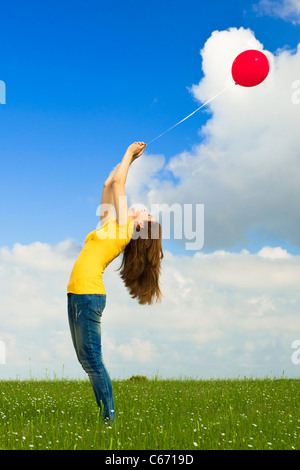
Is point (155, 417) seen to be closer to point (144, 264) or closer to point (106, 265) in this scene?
point (144, 264)

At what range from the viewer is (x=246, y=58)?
760 centimetres

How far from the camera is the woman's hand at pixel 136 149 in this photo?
657 centimetres

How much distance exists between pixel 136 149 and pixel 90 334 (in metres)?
2.46

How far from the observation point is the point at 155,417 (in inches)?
291

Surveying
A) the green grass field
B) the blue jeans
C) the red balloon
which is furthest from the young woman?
the red balloon

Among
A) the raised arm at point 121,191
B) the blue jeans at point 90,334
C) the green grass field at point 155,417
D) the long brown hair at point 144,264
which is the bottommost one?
the green grass field at point 155,417

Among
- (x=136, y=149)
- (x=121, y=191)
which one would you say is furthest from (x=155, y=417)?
(x=136, y=149)

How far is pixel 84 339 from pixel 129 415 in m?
2.30

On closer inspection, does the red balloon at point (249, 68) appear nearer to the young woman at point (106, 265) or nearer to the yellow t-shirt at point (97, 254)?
the young woman at point (106, 265)

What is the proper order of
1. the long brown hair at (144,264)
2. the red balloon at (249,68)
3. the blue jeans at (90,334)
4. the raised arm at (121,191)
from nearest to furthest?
the blue jeans at (90,334) → the raised arm at (121,191) → the long brown hair at (144,264) → the red balloon at (249,68)

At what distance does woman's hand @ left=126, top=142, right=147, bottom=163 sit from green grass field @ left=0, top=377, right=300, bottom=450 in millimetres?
3457

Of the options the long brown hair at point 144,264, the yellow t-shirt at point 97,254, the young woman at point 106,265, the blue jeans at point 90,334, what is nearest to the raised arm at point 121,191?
the young woman at point 106,265

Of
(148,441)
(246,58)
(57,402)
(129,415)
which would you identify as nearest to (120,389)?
(57,402)
